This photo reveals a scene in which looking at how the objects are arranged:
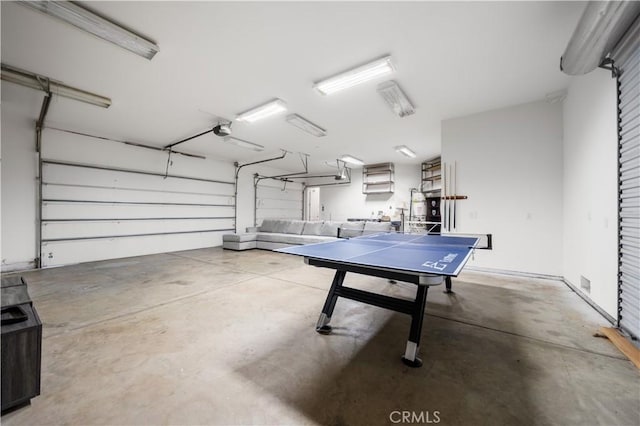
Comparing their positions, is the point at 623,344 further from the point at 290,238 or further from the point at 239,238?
the point at 239,238

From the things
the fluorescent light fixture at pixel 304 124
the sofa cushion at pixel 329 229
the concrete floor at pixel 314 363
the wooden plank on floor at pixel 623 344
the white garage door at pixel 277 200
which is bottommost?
the concrete floor at pixel 314 363

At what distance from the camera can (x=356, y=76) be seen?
10.00 ft

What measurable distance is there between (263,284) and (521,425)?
3.15m

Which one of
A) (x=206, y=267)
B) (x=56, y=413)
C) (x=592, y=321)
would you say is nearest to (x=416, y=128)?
(x=592, y=321)

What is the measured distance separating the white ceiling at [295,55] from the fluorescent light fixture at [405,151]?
2.17 metres

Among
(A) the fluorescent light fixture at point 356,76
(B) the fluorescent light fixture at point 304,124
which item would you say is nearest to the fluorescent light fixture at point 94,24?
(A) the fluorescent light fixture at point 356,76

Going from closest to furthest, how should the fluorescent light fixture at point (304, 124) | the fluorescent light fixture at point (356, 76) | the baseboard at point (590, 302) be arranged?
the baseboard at point (590, 302), the fluorescent light fixture at point (356, 76), the fluorescent light fixture at point (304, 124)

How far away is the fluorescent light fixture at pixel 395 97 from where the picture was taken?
11.0ft

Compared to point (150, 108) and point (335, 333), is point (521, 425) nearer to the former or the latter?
point (335, 333)

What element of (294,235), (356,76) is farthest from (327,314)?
(294,235)

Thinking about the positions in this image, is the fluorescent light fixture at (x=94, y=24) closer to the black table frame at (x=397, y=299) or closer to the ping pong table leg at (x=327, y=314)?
the black table frame at (x=397, y=299)

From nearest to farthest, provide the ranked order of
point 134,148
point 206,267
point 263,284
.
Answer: point 263,284, point 206,267, point 134,148

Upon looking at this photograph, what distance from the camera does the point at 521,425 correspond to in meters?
1.22

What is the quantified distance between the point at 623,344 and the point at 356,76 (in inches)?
144
